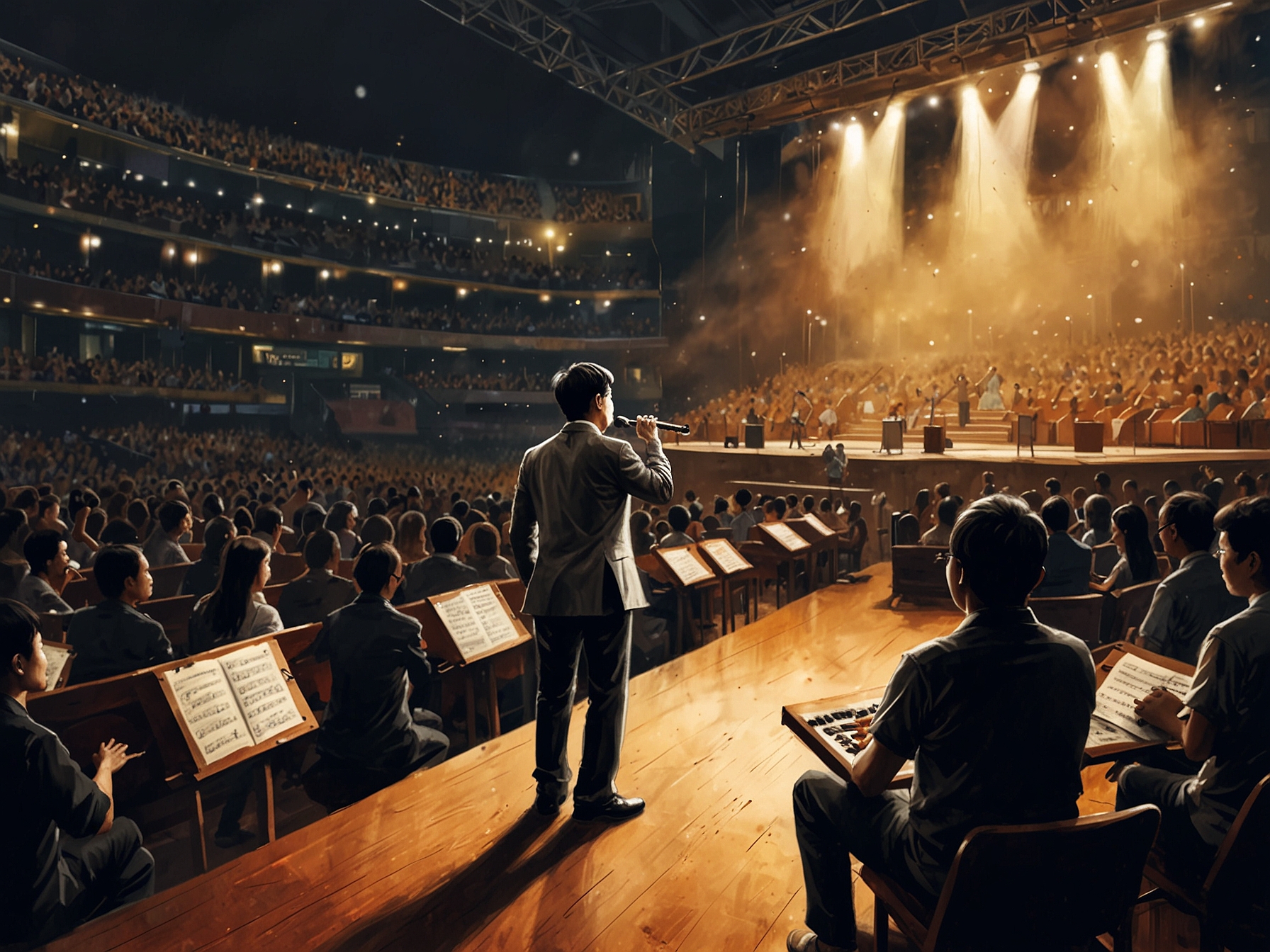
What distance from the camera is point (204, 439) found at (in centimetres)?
1930

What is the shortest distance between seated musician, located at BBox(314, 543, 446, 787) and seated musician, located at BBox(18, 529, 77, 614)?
73.5 inches

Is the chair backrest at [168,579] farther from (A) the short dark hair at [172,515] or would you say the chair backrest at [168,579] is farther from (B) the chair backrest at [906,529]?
(B) the chair backrest at [906,529]

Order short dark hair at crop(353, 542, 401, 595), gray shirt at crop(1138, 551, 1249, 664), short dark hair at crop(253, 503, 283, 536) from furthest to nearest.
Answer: short dark hair at crop(253, 503, 283, 536)
short dark hair at crop(353, 542, 401, 595)
gray shirt at crop(1138, 551, 1249, 664)

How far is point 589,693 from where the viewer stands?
9.50 ft

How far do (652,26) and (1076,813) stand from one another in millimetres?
20113

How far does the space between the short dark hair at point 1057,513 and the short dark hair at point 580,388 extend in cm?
330

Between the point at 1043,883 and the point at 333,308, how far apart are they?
26609 millimetres

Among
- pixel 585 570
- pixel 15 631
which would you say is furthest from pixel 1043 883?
pixel 15 631

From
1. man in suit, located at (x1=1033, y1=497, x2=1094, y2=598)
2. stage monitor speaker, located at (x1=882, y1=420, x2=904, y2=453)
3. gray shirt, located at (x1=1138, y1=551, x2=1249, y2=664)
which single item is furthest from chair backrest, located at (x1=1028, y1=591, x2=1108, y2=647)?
stage monitor speaker, located at (x1=882, y1=420, x2=904, y2=453)

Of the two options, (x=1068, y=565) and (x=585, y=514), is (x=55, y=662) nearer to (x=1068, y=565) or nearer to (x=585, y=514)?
(x=585, y=514)

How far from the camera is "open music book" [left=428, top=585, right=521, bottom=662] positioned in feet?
12.3

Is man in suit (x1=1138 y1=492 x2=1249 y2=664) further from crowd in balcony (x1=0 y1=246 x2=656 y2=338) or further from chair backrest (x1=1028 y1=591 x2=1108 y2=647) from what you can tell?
crowd in balcony (x1=0 y1=246 x2=656 y2=338)

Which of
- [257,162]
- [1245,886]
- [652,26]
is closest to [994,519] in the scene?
[1245,886]

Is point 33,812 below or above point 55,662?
below
